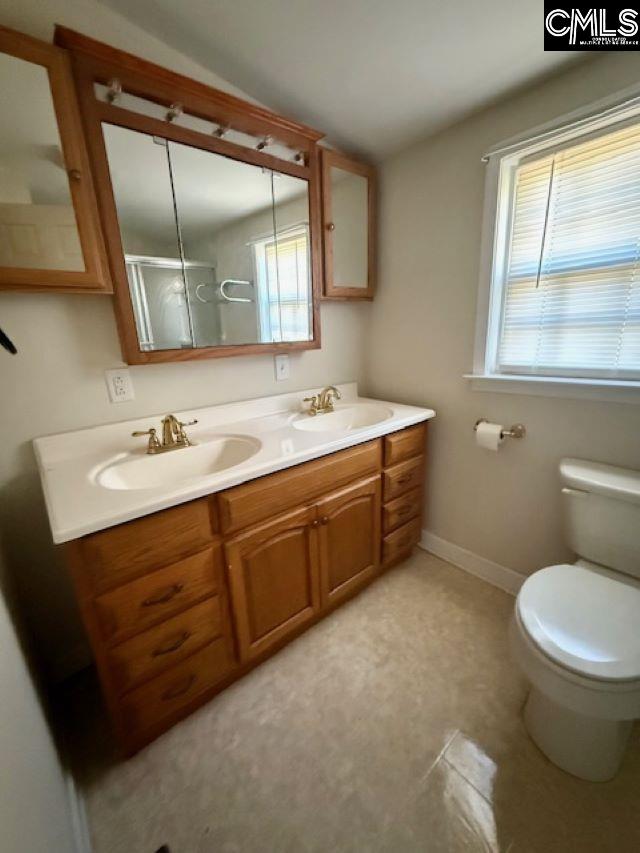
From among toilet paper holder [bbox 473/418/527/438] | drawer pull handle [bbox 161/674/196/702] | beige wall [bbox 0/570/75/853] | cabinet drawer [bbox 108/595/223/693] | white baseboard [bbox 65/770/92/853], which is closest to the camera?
beige wall [bbox 0/570/75/853]

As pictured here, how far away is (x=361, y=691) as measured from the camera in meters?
1.23

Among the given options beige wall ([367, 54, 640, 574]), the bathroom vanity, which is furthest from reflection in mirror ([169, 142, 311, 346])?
beige wall ([367, 54, 640, 574])

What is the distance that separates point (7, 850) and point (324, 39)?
193 centimetres

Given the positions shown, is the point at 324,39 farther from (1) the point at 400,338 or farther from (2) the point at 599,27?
(1) the point at 400,338

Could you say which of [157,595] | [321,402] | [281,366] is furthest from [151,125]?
[157,595]

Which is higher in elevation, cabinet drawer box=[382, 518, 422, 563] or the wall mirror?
the wall mirror

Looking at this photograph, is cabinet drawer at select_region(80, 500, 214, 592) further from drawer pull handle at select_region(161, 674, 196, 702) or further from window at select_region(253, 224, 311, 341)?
window at select_region(253, 224, 311, 341)

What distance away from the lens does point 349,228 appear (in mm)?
1700

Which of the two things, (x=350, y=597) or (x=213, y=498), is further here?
(x=350, y=597)

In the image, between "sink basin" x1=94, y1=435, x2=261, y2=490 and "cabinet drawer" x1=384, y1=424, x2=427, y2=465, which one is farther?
"cabinet drawer" x1=384, y1=424, x2=427, y2=465

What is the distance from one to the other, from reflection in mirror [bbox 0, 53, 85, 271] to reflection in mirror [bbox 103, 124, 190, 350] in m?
0.14

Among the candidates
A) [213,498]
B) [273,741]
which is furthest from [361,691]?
[213,498]

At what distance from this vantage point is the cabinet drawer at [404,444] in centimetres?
152

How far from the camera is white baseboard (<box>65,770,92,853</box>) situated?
0.82 m
